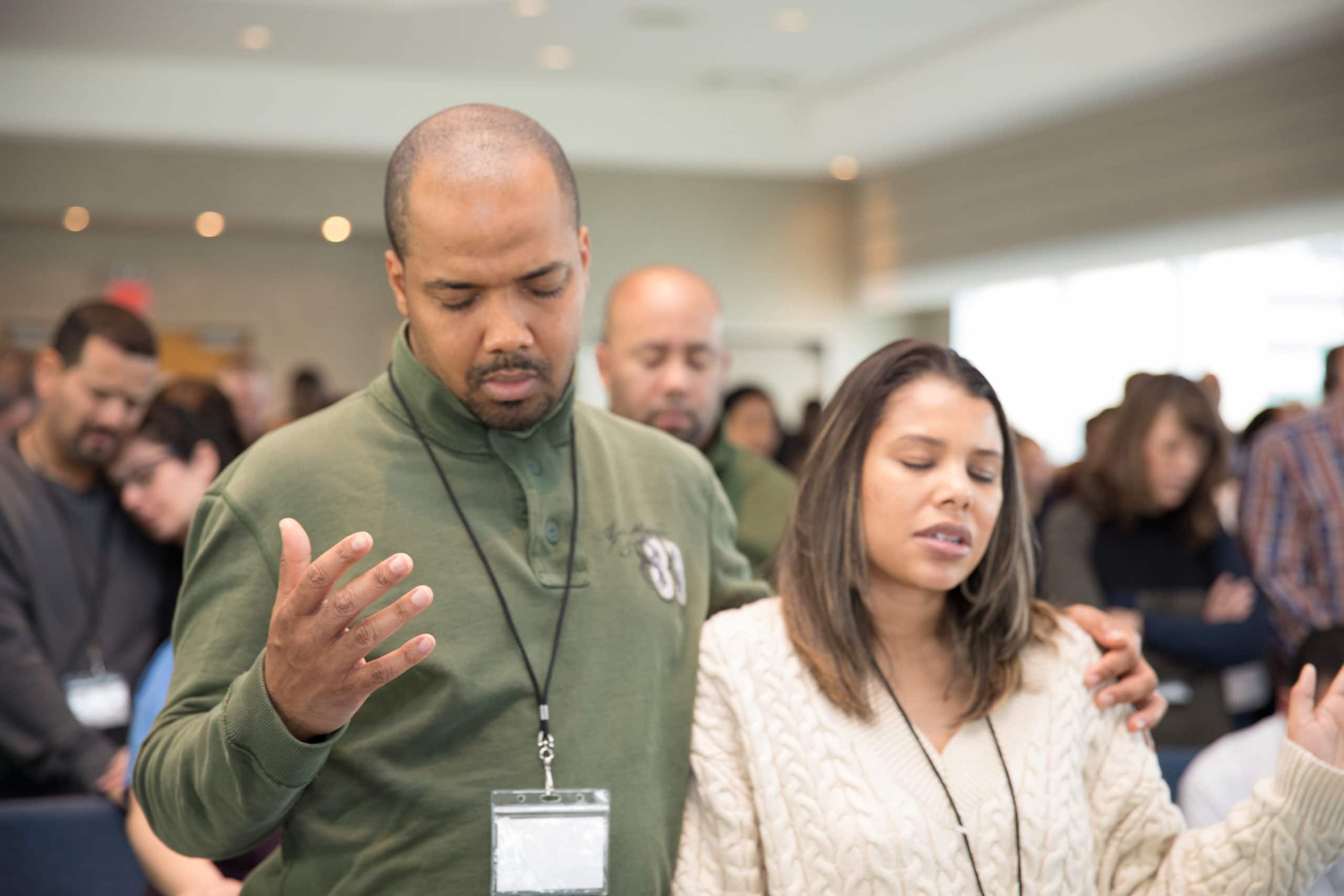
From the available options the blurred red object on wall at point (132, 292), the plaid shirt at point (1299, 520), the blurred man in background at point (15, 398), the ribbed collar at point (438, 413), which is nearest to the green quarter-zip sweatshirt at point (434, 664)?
the ribbed collar at point (438, 413)

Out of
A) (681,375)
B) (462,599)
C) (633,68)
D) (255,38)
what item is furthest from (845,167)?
(462,599)

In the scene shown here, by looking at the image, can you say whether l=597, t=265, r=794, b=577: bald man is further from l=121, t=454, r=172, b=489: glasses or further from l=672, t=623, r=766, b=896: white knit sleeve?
l=672, t=623, r=766, b=896: white knit sleeve

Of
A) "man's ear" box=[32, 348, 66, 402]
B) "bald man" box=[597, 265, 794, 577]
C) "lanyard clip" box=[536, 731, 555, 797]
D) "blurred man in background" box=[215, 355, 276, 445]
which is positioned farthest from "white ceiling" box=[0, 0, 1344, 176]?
"lanyard clip" box=[536, 731, 555, 797]

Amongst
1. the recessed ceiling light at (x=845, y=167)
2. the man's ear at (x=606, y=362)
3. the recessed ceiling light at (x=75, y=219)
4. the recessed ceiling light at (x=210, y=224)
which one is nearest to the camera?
the man's ear at (x=606, y=362)

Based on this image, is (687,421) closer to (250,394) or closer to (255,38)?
(250,394)

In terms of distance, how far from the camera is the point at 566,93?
9.21 metres

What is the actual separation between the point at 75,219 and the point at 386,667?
9.33 metres

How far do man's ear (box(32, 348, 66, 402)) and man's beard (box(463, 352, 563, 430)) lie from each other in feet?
6.41

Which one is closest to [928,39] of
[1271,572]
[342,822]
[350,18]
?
[350,18]

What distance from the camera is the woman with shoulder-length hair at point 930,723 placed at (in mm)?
1582

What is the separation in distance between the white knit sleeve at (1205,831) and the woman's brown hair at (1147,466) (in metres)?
1.71

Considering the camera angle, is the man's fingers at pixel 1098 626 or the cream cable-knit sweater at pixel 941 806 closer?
the cream cable-knit sweater at pixel 941 806

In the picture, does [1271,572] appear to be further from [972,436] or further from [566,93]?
[566,93]

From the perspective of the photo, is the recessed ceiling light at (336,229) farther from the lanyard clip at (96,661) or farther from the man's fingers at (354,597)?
the man's fingers at (354,597)
